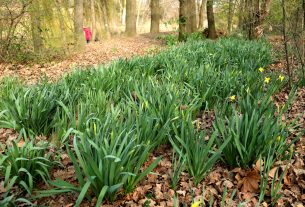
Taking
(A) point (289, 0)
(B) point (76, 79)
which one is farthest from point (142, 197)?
(A) point (289, 0)

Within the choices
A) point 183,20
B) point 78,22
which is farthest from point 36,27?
point 183,20

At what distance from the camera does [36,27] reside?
28.1 feet

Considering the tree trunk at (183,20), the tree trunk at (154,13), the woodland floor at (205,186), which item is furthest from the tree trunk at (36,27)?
the tree trunk at (154,13)

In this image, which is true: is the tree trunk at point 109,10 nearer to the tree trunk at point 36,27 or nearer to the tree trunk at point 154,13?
the tree trunk at point 154,13

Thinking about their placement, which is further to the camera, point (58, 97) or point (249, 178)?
point (58, 97)

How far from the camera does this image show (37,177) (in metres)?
2.40

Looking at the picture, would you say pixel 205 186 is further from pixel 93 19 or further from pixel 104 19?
pixel 104 19

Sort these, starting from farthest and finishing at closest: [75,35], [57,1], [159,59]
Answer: [75,35]
[57,1]
[159,59]

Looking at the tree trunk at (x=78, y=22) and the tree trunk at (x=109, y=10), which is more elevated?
the tree trunk at (x=109, y=10)

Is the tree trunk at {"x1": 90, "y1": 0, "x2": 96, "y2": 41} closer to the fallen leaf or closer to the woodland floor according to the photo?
the woodland floor

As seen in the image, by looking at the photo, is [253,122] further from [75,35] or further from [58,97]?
[75,35]

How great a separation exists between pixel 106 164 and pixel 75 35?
29.2ft

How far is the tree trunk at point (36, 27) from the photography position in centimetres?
813

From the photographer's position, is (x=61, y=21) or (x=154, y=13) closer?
(x=61, y=21)
